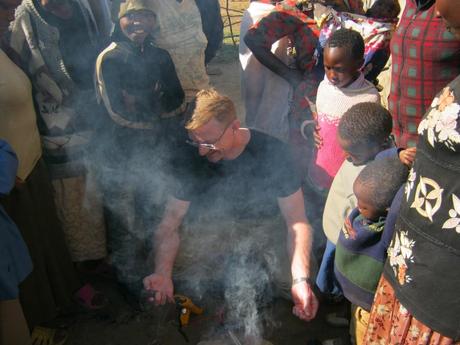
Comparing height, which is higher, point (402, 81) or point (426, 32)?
point (426, 32)

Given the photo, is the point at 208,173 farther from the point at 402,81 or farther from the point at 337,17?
the point at 337,17

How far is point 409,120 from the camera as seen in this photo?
2.97 m

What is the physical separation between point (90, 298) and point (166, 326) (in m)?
0.67

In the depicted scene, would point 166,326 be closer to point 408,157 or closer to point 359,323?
point 359,323

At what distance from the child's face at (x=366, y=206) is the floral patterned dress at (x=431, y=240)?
0.93 ft

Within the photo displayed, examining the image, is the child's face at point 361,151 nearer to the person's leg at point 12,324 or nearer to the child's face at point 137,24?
the child's face at point 137,24

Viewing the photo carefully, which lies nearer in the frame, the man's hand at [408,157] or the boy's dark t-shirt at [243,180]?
the man's hand at [408,157]

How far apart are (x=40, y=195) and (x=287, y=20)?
2.37 meters

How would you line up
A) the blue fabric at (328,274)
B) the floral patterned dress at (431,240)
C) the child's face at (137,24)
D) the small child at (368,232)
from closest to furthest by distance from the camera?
the floral patterned dress at (431,240) < the small child at (368,232) < the blue fabric at (328,274) < the child's face at (137,24)

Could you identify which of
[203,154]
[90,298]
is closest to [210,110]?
[203,154]

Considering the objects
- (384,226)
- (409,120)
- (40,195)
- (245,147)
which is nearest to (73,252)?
(40,195)

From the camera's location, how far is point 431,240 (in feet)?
5.29

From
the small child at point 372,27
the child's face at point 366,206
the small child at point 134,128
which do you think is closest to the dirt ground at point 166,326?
the small child at point 134,128

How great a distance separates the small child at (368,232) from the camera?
2066 mm
